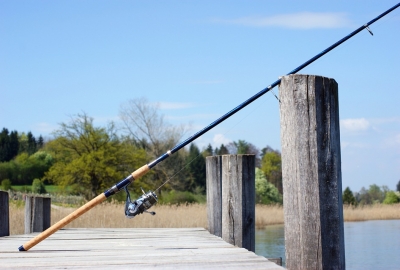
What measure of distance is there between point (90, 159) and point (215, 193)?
60.0 feet

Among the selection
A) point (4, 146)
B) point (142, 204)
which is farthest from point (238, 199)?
point (4, 146)

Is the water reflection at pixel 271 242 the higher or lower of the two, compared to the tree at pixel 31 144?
lower

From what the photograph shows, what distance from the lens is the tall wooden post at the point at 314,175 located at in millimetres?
2861

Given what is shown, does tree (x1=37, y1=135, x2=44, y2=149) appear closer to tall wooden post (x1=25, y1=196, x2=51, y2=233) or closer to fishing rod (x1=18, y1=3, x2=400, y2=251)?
tall wooden post (x1=25, y1=196, x2=51, y2=233)

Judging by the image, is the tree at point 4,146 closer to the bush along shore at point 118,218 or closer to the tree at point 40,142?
the tree at point 40,142

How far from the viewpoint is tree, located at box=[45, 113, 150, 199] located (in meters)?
23.8

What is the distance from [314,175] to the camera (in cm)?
286

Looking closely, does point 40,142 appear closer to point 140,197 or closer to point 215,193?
point 215,193

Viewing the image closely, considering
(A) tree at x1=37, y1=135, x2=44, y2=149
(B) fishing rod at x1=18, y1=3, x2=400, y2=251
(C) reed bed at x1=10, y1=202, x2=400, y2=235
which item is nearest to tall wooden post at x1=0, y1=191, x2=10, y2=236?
(B) fishing rod at x1=18, y1=3, x2=400, y2=251

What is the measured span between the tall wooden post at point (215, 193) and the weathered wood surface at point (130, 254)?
456mm

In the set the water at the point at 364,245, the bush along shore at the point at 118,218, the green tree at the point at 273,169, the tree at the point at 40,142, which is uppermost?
the tree at the point at 40,142

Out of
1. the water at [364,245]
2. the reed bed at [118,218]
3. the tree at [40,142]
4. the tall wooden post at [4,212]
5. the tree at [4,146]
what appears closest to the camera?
the tall wooden post at [4,212]

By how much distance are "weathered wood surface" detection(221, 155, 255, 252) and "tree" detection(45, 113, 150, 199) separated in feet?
60.9

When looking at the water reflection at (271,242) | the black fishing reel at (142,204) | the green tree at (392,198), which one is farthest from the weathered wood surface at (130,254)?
the green tree at (392,198)
